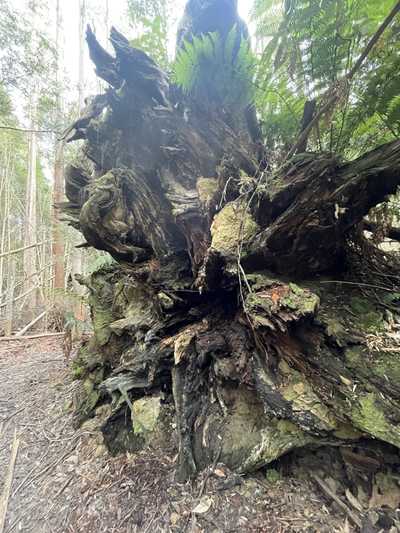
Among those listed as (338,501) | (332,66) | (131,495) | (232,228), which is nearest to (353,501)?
(338,501)

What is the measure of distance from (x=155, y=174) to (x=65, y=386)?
3.17 m

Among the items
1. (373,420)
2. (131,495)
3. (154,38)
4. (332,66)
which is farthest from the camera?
(154,38)

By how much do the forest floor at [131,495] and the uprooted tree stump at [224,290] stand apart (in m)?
0.14

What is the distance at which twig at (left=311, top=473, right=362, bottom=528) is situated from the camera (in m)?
1.29

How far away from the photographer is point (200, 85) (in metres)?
2.34

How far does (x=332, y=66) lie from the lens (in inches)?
75.4

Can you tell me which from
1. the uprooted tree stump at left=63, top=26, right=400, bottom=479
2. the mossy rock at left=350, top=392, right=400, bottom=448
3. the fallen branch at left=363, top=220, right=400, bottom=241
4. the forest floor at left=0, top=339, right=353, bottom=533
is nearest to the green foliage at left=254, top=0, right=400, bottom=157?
the uprooted tree stump at left=63, top=26, right=400, bottom=479

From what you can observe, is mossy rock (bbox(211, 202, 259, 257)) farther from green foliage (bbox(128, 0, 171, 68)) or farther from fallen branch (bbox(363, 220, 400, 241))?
green foliage (bbox(128, 0, 171, 68))

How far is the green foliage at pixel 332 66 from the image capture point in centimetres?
172

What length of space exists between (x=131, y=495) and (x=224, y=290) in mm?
1614

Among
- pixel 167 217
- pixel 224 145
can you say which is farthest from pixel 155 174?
pixel 224 145

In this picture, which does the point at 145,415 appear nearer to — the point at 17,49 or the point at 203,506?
the point at 203,506

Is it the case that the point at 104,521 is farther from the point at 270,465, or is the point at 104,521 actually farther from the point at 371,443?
the point at 371,443

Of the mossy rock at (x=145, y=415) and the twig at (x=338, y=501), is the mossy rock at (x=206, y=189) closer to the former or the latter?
the mossy rock at (x=145, y=415)
